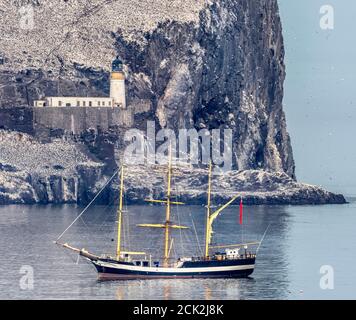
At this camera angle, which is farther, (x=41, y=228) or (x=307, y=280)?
(x=41, y=228)

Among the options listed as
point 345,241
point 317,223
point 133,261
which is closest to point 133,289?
point 133,261

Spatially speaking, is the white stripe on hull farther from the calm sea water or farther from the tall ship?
the calm sea water

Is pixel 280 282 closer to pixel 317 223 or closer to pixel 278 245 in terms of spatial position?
pixel 278 245

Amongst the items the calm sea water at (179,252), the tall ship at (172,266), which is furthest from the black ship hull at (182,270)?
the calm sea water at (179,252)

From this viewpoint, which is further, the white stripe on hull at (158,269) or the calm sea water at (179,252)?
the white stripe on hull at (158,269)

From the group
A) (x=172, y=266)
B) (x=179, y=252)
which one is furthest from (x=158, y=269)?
(x=179, y=252)

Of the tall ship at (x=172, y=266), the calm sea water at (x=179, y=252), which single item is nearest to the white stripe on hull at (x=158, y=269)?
the tall ship at (x=172, y=266)

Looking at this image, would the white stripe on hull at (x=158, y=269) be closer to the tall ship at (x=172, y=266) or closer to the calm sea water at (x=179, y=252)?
the tall ship at (x=172, y=266)
